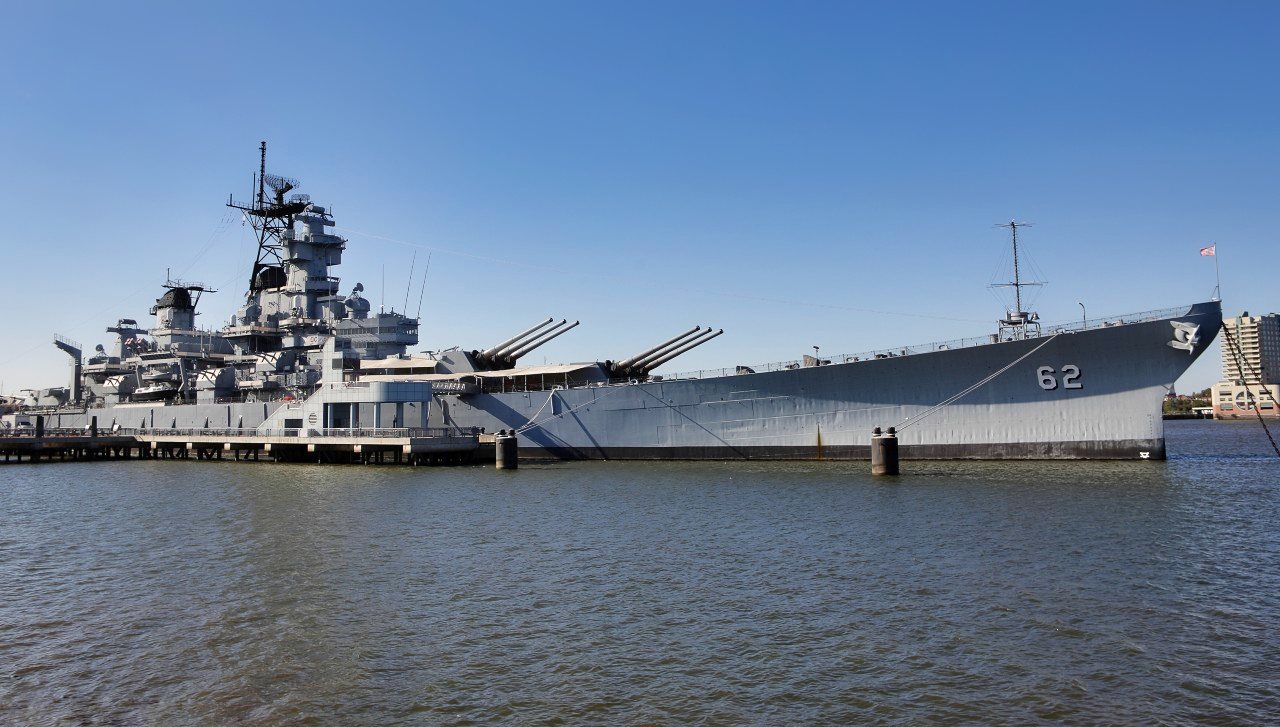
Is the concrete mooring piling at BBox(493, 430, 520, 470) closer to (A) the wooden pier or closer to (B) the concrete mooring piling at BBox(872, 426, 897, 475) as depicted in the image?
(A) the wooden pier

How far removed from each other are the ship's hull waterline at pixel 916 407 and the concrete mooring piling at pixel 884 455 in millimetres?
3741

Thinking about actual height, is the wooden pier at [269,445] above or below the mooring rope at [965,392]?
below

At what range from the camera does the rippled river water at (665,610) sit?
8102 millimetres

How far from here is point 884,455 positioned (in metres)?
25.6

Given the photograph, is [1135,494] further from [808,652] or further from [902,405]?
[808,652]

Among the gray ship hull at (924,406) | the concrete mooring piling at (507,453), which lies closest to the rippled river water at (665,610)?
the gray ship hull at (924,406)

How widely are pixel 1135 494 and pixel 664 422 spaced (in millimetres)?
17365

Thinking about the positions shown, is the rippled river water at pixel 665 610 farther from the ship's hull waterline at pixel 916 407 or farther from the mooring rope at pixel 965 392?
the mooring rope at pixel 965 392

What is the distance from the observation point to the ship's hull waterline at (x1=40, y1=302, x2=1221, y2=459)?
26.0 meters

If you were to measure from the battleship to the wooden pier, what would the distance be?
3.20 feet

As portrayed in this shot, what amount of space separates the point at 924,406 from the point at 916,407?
275mm

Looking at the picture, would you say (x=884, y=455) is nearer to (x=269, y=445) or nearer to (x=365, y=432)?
(x=365, y=432)

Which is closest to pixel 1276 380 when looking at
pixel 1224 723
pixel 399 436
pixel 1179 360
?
pixel 1179 360

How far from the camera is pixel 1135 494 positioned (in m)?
20.0
